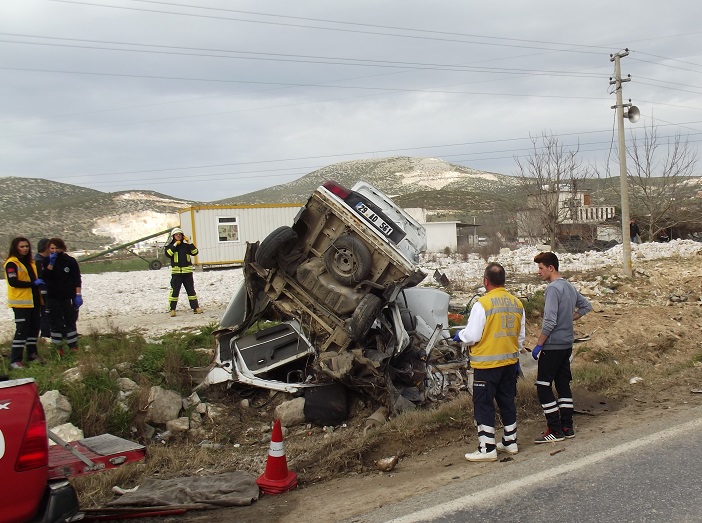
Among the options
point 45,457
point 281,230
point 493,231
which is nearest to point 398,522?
point 45,457

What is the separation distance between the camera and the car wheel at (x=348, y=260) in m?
6.67

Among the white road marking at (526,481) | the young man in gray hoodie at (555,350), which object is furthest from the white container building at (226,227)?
the white road marking at (526,481)

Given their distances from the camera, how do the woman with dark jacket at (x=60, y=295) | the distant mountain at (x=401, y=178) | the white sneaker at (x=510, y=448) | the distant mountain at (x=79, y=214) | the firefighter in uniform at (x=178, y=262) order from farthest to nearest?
the distant mountain at (x=401, y=178) < the distant mountain at (x=79, y=214) < the firefighter in uniform at (x=178, y=262) < the woman with dark jacket at (x=60, y=295) < the white sneaker at (x=510, y=448)

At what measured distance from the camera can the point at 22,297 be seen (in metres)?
7.86

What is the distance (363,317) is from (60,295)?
4.77 metres

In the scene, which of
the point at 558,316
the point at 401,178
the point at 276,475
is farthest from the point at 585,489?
the point at 401,178

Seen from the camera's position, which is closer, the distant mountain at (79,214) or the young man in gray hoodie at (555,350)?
the young man in gray hoodie at (555,350)

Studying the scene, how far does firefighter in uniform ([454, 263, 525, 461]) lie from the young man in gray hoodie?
415 mm

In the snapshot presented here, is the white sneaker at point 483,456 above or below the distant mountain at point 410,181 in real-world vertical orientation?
below

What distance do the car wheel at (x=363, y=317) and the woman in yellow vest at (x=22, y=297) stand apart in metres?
4.44

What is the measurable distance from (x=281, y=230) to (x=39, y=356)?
155 inches

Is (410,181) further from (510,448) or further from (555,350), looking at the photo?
(510,448)

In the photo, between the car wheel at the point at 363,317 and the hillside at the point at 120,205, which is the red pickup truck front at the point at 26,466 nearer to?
the car wheel at the point at 363,317

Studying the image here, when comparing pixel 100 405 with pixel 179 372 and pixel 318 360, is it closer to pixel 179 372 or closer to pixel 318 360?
pixel 179 372
